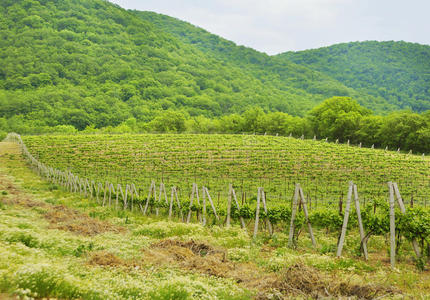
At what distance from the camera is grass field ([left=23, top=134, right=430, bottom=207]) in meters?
32.9

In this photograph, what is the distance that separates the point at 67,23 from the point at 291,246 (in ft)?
727

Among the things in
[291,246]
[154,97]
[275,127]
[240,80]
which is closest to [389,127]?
[275,127]

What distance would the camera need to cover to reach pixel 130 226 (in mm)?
15008

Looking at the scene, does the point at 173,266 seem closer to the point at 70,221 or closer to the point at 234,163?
the point at 70,221

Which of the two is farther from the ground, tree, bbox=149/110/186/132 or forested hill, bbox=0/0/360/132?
forested hill, bbox=0/0/360/132

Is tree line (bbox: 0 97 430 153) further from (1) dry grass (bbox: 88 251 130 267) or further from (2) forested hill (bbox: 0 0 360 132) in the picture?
(1) dry grass (bbox: 88 251 130 267)

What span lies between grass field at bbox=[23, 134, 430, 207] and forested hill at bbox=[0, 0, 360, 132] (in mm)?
56364

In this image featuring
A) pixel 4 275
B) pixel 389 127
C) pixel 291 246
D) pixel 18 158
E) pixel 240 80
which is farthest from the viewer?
pixel 240 80

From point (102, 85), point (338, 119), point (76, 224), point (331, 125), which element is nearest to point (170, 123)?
point (331, 125)

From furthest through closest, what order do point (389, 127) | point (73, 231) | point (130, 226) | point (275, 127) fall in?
point (275, 127) → point (389, 127) → point (130, 226) → point (73, 231)

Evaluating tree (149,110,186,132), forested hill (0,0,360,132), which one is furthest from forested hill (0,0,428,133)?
tree (149,110,186,132)

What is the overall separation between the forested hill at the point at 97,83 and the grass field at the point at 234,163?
185 feet

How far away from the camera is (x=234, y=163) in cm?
4512

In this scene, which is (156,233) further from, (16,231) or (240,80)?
(240,80)
